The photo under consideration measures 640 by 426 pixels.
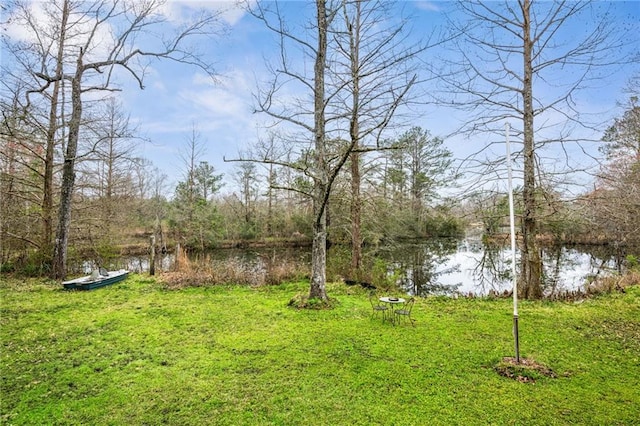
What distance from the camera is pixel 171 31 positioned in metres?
8.66

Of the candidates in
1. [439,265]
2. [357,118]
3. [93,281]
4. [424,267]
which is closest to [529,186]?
[357,118]

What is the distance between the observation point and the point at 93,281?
7.53m

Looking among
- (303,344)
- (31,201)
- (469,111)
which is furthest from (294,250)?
(303,344)

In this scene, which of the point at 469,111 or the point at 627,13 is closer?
the point at 627,13

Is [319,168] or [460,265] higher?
[319,168]

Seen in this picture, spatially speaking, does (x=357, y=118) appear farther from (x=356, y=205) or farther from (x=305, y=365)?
(x=305, y=365)

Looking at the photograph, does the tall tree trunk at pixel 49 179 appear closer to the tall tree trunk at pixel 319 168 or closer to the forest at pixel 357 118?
the forest at pixel 357 118

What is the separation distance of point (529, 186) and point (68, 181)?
11320 millimetres

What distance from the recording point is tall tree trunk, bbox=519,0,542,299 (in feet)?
22.2

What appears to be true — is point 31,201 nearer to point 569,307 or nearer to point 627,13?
point 569,307

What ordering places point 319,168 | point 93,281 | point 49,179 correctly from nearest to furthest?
point 319,168 → point 93,281 → point 49,179

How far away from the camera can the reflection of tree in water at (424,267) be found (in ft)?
37.1

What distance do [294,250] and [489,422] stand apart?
781 inches

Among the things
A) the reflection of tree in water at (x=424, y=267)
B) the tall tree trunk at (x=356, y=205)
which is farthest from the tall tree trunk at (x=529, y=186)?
the tall tree trunk at (x=356, y=205)
